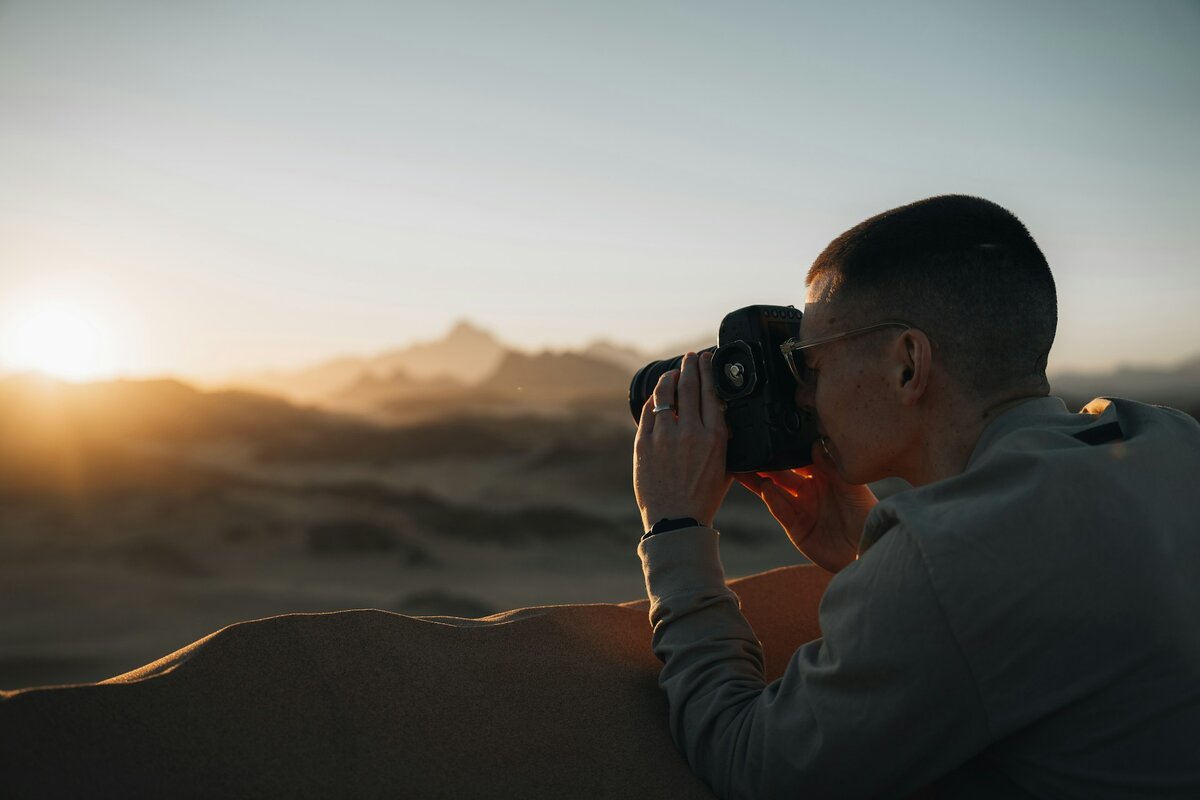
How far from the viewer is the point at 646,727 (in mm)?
1737

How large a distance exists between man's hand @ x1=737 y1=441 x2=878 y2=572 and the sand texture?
596 millimetres

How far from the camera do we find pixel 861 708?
1.32m

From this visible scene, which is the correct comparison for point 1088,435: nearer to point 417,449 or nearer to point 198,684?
point 198,684

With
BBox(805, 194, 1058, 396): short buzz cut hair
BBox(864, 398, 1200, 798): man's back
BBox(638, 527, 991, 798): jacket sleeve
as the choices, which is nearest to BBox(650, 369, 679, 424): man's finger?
BBox(805, 194, 1058, 396): short buzz cut hair

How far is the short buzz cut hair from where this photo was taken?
64.6 inches

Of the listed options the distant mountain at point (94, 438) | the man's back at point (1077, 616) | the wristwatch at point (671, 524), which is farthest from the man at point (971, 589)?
the distant mountain at point (94, 438)

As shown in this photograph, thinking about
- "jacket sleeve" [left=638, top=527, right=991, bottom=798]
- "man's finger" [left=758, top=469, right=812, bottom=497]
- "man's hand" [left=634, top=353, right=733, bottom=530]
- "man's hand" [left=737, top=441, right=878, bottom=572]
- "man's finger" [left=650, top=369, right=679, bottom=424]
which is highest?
"man's finger" [left=650, top=369, right=679, bottom=424]

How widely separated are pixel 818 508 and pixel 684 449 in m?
0.55

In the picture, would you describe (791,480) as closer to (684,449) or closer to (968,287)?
(684,449)

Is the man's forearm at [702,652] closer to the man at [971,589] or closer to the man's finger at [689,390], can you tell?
the man at [971,589]

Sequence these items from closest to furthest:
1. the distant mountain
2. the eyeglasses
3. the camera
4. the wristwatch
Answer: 1. the eyeglasses
2. the wristwatch
3. the camera
4. the distant mountain

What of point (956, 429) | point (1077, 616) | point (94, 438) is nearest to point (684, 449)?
point (956, 429)

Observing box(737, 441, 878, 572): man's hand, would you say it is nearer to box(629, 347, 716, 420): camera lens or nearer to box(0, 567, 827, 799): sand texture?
box(629, 347, 716, 420): camera lens

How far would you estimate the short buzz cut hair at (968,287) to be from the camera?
1.64 m
